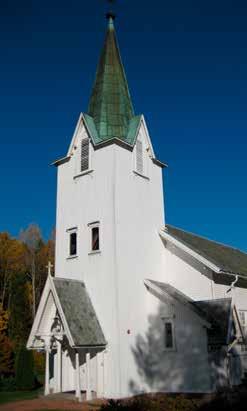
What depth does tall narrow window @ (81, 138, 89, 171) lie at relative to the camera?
23080mm

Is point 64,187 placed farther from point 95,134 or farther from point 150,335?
point 150,335

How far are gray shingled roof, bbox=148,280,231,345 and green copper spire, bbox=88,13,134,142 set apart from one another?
9127mm

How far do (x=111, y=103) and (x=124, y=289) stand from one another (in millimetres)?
10848

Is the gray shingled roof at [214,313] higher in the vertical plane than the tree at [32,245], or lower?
lower

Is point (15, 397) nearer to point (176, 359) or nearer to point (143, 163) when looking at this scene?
point (176, 359)

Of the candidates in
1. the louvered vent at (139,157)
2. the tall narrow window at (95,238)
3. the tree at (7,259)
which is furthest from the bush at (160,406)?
the tree at (7,259)

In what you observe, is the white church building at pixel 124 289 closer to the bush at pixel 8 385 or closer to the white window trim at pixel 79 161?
the white window trim at pixel 79 161

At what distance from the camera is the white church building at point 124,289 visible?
18.9m

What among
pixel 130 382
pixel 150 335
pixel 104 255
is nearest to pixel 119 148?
pixel 104 255

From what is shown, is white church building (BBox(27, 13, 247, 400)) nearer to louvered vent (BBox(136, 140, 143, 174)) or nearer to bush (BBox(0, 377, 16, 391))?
louvered vent (BBox(136, 140, 143, 174))

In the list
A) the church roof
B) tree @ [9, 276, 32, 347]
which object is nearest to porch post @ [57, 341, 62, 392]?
the church roof

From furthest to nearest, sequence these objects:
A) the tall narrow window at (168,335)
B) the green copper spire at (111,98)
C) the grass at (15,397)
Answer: the green copper spire at (111,98), the tall narrow window at (168,335), the grass at (15,397)

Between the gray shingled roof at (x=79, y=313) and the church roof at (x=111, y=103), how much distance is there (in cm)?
780

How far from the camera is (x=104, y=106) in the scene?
956 inches
